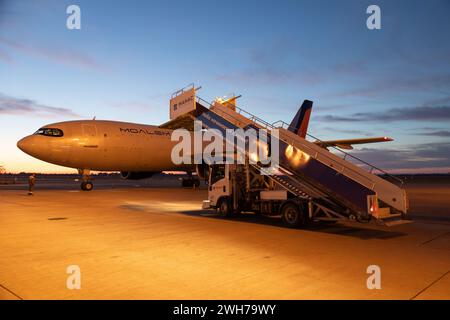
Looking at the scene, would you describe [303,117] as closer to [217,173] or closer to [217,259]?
[217,173]

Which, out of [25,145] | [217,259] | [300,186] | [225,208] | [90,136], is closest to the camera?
[217,259]

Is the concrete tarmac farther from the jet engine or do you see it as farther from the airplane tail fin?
the airplane tail fin

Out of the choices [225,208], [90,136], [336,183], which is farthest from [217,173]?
[90,136]

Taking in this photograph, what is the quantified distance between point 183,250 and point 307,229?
4705 millimetres

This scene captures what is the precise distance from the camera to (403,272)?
6.30 metres

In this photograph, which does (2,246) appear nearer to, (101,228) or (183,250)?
(101,228)

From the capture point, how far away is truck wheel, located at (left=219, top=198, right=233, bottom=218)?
13570 mm

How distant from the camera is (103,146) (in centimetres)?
2648

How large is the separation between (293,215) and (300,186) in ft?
→ 3.58

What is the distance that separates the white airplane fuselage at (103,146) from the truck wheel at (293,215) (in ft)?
61.0

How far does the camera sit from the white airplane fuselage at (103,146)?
2467 cm

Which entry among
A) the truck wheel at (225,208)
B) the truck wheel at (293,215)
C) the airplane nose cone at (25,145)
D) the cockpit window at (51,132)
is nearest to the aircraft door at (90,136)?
the cockpit window at (51,132)

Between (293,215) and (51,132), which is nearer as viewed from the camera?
(293,215)
